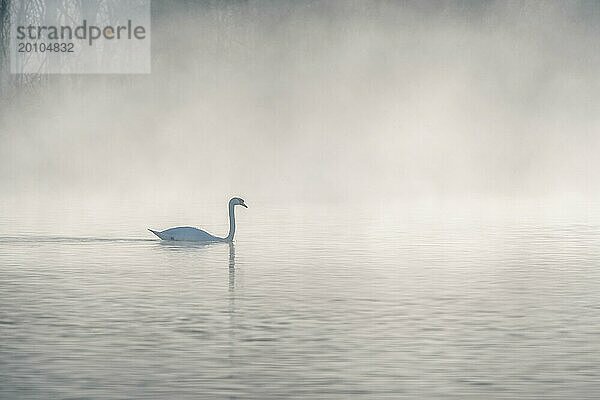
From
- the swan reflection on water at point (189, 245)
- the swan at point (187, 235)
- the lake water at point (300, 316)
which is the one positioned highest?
the swan at point (187, 235)

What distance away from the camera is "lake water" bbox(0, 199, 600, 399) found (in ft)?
51.8

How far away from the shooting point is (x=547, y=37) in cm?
10200

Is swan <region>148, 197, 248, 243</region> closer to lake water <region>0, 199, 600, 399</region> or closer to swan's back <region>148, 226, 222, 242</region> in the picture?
swan's back <region>148, 226, 222, 242</region>

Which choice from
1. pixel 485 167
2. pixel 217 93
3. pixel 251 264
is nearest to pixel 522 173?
pixel 485 167

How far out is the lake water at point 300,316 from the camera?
15781 mm

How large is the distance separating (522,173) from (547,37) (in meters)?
18.7

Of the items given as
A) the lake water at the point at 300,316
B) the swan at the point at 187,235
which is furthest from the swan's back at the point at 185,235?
the lake water at the point at 300,316

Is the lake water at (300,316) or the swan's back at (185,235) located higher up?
the swan's back at (185,235)

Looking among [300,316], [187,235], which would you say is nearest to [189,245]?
[187,235]

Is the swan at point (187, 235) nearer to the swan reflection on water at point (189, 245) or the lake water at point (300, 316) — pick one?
the swan reflection on water at point (189, 245)

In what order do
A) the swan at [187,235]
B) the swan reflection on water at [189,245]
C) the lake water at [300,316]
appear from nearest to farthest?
the lake water at [300,316], the swan reflection on water at [189,245], the swan at [187,235]

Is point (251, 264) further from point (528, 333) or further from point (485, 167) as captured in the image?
point (485, 167)

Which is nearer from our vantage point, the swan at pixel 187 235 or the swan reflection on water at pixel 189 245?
the swan reflection on water at pixel 189 245

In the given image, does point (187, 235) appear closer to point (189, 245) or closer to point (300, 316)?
point (189, 245)
